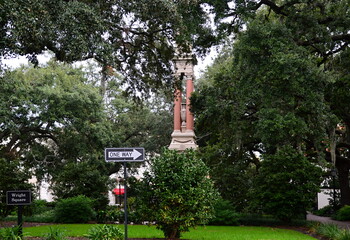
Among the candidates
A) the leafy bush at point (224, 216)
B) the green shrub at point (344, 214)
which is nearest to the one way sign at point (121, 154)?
→ the leafy bush at point (224, 216)

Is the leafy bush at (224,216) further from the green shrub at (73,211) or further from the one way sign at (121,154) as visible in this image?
the one way sign at (121,154)

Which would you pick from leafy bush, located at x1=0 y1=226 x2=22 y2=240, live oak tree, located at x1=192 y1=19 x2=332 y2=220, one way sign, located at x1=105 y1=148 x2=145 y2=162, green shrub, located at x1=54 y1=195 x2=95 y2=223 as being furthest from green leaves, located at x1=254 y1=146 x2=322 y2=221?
leafy bush, located at x1=0 y1=226 x2=22 y2=240

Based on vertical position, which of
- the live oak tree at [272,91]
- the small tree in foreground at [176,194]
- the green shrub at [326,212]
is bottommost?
the green shrub at [326,212]

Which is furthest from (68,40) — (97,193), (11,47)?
(97,193)

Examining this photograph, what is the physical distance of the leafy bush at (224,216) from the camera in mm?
19453

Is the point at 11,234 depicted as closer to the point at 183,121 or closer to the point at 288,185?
the point at 288,185

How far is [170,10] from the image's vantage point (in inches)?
471

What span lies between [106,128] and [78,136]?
82.2 inches

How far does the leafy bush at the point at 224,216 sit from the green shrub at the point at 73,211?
5.50m

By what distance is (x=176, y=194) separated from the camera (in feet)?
36.0

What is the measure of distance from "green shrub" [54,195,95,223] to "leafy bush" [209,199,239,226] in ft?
18.0

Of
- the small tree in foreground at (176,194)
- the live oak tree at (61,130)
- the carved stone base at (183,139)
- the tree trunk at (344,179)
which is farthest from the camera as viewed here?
the carved stone base at (183,139)

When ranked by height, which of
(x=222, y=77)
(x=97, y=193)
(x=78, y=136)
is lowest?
(x=97, y=193)

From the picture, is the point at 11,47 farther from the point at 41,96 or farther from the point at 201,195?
the point at 41,96
